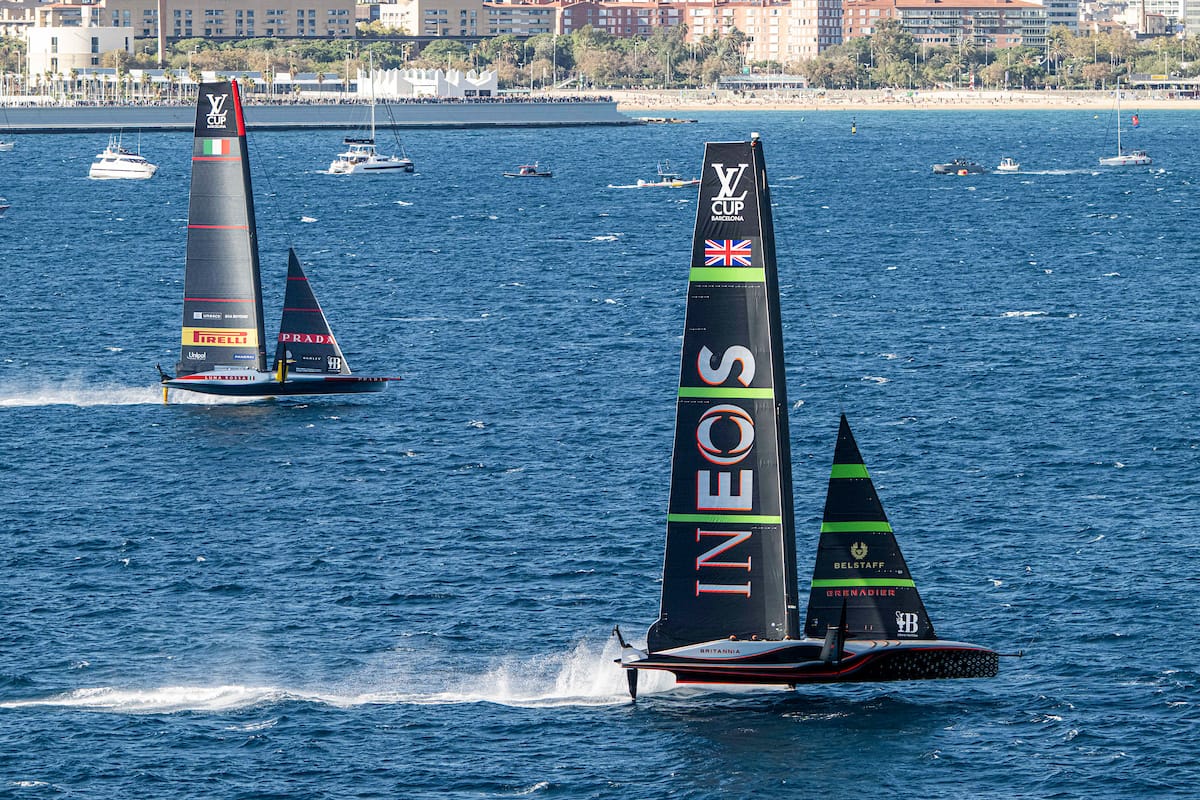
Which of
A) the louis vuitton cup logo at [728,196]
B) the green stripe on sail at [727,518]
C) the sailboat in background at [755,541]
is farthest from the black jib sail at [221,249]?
the louis vuitton cup logo at [728,196]

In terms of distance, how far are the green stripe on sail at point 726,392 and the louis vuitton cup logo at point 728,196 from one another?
13.3 feet

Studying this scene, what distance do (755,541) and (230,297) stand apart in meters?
45.9

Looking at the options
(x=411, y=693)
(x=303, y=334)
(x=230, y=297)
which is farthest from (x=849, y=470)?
(x=230, y=297)

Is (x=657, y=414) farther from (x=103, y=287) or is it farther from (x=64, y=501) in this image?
(x=103, y=287)

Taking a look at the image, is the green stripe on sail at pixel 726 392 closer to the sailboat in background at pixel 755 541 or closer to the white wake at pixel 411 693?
the sailboat in background at pixel 755 541

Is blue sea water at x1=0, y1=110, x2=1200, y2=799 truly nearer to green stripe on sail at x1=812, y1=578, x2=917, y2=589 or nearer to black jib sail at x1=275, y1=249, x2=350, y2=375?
black jib sail at x1=275, y1=249, x2=350, y2=375

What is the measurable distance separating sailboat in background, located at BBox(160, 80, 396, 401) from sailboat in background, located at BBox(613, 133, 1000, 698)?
42953 mm

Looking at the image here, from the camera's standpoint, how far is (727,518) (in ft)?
153

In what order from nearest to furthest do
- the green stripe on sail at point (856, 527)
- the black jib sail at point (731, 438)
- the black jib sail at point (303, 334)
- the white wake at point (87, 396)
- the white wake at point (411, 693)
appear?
the black jib sail at point (731, 438)
the green stripe on sail at point (856, 527)
the white wake at point (411, 693)
the black jib sail at point (303, 334)
the white wake at point (87, 396)

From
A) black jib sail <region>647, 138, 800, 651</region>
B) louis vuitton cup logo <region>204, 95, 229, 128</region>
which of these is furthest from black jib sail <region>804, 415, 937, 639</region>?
louis vuitton cup logo <region>204, 95, 229, 128</region>

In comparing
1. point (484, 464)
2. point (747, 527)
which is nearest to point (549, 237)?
point (484, 464)

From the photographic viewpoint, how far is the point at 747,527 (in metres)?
46.7

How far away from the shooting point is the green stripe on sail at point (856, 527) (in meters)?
47.1

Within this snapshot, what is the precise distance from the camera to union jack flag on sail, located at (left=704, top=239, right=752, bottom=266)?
146 feet
